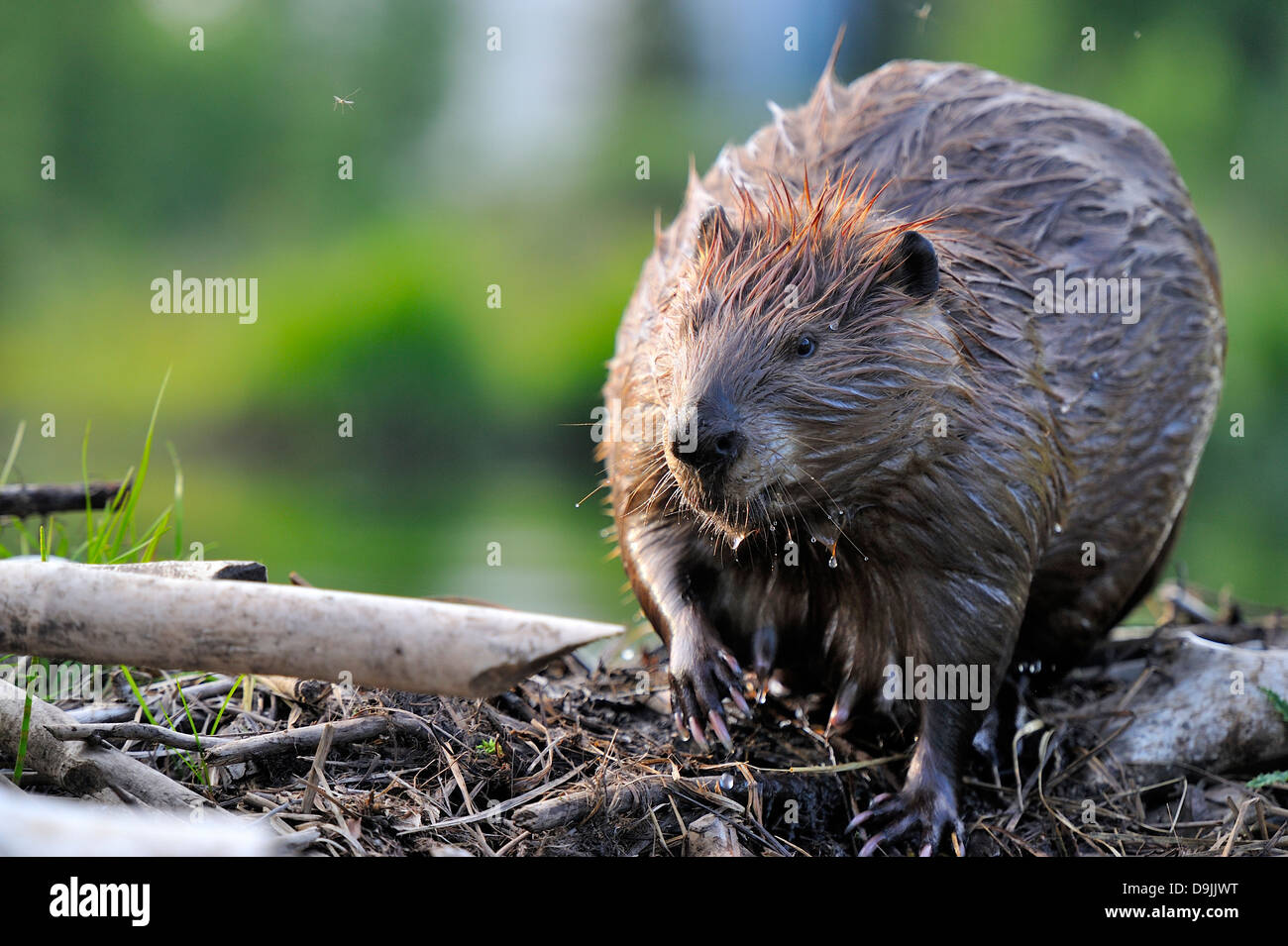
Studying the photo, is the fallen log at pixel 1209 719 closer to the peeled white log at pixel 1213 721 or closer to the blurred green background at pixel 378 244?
the peeled white log at pixel 1213 721

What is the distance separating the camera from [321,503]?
12.3m

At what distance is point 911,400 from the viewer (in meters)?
3.06

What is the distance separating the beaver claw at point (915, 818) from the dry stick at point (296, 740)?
1.25 m

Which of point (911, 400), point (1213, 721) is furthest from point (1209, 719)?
point (911, 400)

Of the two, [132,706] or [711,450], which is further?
[132,706]

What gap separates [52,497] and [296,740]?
1429mm

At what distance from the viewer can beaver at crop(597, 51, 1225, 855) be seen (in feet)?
9.77

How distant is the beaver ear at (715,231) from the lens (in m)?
3.24

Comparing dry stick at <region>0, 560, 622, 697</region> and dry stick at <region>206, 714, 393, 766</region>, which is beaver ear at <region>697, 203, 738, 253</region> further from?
dry stick at <region>206, 714, 393, 766</region>

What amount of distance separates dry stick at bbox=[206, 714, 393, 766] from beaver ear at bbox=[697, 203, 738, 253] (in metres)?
1.51

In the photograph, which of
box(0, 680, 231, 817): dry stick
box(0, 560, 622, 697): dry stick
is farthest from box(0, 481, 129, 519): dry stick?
box(0, 560, 622, 697): dry stick

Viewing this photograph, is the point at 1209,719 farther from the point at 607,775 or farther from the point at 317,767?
the point at 317,767

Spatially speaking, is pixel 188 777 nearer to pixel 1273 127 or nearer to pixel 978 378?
pixel 978 378

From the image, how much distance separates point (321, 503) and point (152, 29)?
9646 millimetres
